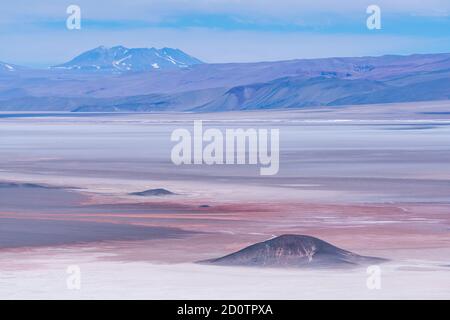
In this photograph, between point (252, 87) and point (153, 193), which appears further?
point (252, 87)

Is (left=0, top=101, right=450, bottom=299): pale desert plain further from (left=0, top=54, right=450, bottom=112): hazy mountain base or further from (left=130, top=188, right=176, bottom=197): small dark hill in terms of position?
(left=0, top=54, right=450, bottom=112): hazy mountain base

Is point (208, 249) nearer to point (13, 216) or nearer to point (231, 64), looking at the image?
point (13, 216)

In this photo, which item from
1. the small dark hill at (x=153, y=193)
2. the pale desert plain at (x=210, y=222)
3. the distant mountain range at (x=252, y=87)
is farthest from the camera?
the distant mountain range at (x=252, y=87)

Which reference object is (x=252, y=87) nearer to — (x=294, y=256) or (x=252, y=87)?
(x=252, y=87)

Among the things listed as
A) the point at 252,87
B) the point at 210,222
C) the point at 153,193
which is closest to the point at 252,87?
the point at 252,87

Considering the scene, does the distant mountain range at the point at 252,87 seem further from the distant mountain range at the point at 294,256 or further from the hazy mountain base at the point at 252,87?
the distant mountain range at the point at 294,256

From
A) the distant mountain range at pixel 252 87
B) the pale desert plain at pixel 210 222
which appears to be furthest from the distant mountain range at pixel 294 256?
the distant mountain range at pixel 252 87
